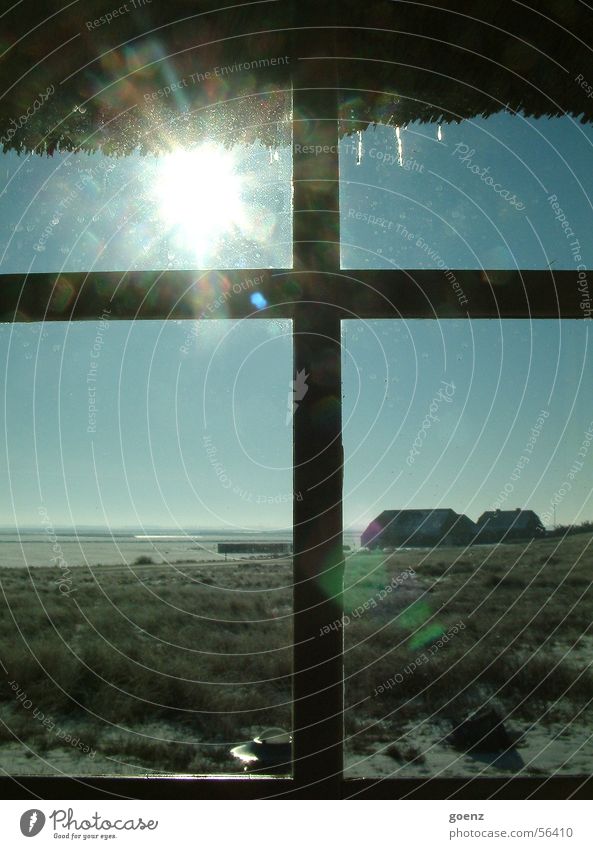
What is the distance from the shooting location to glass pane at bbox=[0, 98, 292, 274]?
1212 mm

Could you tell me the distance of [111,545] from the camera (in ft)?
3.97

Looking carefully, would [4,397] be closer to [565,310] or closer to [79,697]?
[79,697]

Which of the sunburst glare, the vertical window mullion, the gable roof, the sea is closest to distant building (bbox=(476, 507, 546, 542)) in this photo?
the gable roof

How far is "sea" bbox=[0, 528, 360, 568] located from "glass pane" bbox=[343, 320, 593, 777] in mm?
152

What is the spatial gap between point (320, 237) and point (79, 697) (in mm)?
958

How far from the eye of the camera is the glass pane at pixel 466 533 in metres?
1.19

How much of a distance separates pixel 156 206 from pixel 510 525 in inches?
36.1

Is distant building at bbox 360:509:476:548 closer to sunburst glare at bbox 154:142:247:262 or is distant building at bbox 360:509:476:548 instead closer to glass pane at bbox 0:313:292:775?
glass pane at bbox 0:313:292:775

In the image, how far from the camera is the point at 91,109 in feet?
4.31

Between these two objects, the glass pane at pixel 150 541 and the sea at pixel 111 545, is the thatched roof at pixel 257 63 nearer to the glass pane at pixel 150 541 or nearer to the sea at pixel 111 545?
the glass pane at pixel 150 541

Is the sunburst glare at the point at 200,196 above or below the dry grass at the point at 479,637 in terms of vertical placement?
above

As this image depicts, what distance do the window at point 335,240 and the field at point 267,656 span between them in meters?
0.03
